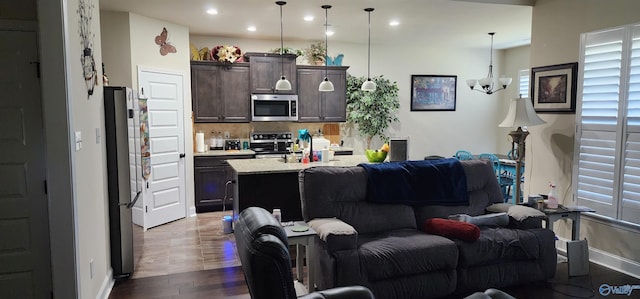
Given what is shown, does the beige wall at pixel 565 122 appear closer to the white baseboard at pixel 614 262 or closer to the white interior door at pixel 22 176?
the white baseboard at pixel 614 262

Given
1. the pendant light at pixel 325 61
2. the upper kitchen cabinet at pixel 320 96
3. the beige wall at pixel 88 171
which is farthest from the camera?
the upper kitchen cabinet at pixel 320 96

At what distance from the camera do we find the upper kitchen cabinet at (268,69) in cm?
627

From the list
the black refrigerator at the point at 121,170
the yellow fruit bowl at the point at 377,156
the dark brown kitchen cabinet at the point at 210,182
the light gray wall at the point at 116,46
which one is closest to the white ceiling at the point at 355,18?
the light gray wall at the point at 116,46

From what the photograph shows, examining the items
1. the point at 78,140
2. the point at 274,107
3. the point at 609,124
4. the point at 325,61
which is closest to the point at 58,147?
the point at 78,140

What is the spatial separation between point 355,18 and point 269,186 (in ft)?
8.24

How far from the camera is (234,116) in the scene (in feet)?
20.6

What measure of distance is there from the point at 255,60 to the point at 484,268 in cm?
448

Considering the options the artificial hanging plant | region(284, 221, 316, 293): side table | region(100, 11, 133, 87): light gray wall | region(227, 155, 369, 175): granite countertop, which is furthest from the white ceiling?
region(284, 221, 316, 293): side table

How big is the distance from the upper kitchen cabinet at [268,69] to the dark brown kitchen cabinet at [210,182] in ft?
3.72

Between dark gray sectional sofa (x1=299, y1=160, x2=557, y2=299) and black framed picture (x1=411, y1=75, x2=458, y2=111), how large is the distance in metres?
4.03

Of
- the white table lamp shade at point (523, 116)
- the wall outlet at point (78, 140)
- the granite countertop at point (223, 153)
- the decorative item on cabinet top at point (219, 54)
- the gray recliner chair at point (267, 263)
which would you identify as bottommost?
the gray recliner chair at point (267, 263)

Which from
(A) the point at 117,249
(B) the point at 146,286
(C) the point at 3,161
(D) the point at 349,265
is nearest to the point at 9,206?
(C) the point at 3,161

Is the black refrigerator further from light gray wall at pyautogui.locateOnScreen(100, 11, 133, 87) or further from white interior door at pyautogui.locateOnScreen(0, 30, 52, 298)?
light gray wall at pyautogui.locateOnScreen(100, 11, 133, 87)

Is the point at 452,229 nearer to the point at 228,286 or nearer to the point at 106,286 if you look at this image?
the point at 228,286
